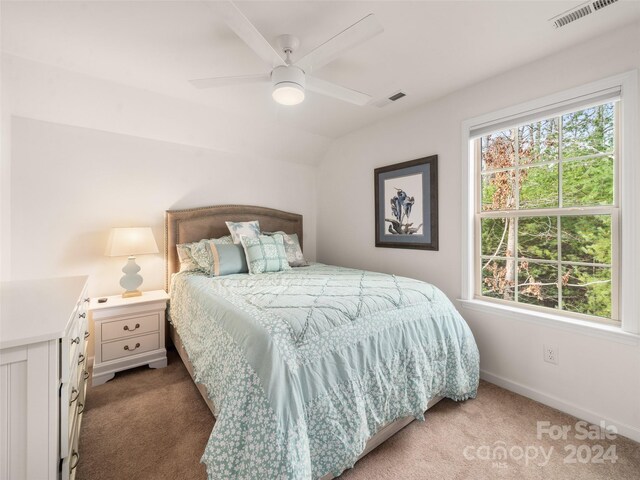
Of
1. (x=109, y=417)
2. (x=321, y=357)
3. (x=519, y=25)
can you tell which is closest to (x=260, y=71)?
(x=519, y=25)

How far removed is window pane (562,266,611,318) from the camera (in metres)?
1.89

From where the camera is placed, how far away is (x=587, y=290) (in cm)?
196

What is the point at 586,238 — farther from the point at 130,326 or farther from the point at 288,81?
the point at 130,326

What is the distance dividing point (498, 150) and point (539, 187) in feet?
1.50

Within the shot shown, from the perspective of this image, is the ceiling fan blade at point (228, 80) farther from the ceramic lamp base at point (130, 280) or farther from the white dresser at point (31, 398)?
the ceramic lamp base at point (130, 280)

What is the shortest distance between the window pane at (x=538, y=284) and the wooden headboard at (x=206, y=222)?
8.51 ft

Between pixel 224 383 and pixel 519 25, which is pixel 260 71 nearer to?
pixel 519 25

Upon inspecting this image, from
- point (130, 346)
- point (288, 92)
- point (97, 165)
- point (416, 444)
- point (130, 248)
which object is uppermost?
point (288, 92)

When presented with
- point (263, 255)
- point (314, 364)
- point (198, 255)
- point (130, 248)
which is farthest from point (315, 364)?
point (130, 248)

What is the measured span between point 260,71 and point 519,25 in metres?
1.69

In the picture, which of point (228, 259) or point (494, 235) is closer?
point (494, 235)

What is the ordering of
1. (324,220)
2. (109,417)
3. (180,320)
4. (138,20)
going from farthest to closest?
1. (324,220)
2. (180,320)
3. (109,417)
4. (138,20)

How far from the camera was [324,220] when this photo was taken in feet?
13.4

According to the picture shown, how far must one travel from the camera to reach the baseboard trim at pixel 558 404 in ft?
5.57
